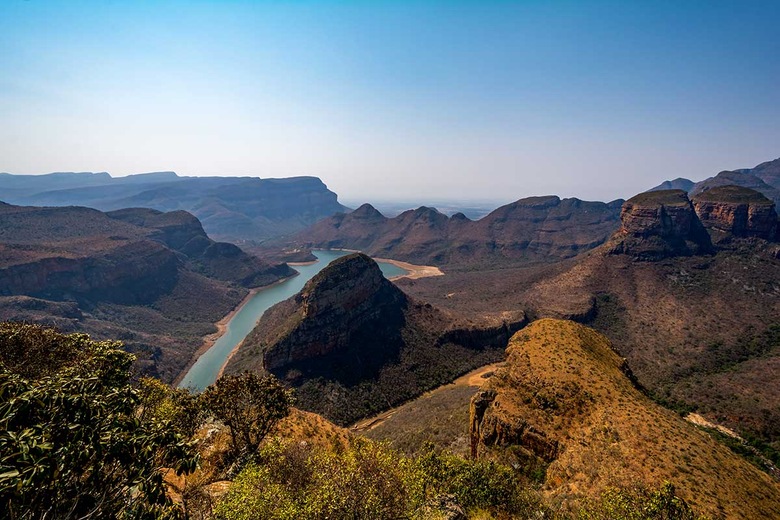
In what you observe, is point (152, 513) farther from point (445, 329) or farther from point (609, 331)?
point (609, 331)

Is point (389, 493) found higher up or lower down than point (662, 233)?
lower down

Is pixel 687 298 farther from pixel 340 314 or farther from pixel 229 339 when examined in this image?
pixel 229 339

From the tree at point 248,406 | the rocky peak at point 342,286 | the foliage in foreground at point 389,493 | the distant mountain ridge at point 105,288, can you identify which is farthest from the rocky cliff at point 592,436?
the distant mountain ridge at point 105,288

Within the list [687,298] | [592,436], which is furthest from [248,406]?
[687,298]

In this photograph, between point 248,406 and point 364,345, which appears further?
point 364,345

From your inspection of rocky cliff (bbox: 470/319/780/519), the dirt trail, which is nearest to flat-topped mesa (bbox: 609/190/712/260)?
the dirt trail

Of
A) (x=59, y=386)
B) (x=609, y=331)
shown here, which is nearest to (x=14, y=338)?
(x=59, y=386)
